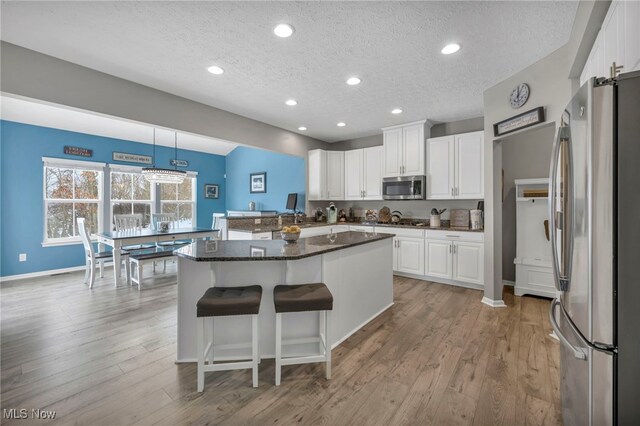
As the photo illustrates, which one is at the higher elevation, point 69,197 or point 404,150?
point 404,150

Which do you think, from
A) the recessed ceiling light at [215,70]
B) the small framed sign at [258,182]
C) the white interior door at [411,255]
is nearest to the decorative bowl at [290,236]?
the recessed ceiling light at [215,70]

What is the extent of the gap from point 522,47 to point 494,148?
1.20 metres

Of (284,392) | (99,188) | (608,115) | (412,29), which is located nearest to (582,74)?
(412,29)

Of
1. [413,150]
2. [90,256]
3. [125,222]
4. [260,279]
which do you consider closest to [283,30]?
[260,279]

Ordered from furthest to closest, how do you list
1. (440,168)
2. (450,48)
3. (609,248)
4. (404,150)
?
(404,150) → (440,168) → (450,48) → (609,248)

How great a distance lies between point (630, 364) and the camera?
3.09ft

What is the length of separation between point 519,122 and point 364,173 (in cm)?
279

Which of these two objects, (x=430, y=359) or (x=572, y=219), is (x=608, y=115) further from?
(x=430, y=359)

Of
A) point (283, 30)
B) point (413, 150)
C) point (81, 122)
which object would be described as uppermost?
point (81, 122)

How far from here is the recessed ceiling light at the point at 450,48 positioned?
238 cm

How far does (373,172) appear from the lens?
17.3ft

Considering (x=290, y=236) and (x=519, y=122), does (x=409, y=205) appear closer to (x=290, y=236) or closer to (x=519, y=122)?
(x=519, y=122)

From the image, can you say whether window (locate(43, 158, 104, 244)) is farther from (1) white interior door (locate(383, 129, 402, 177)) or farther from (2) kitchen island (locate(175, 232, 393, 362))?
(1) white interior door (locate(383, 129, 402, 177))

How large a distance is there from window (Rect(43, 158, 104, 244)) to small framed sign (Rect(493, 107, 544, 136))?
22.5 ft
